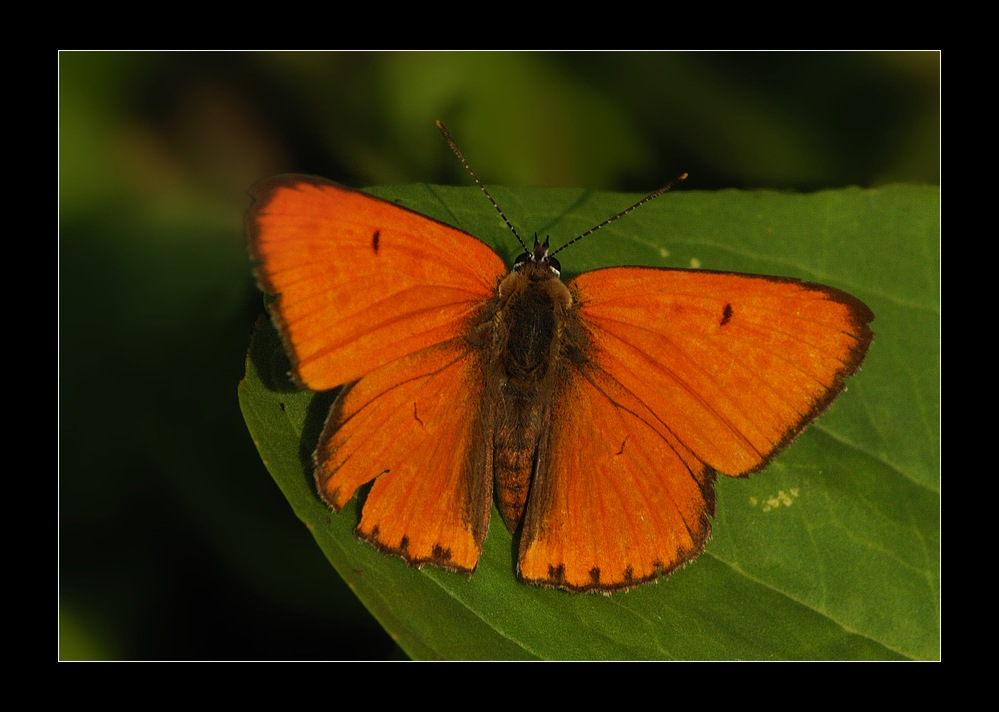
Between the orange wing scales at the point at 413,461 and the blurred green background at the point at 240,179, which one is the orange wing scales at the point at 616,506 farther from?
the blurred green background at the point at 240,179

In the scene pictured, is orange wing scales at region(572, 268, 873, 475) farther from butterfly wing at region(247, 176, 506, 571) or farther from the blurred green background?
the blurred green background

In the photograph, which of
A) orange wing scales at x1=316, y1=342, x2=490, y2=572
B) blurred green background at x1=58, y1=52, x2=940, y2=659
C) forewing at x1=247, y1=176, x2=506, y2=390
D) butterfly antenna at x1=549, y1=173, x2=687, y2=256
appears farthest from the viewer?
blurred green background at x1=58, y1=52, x2=940, y2=659

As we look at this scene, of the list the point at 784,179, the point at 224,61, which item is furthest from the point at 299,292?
the point at 784,179

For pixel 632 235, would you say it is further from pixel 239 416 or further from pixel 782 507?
pixel 239 416

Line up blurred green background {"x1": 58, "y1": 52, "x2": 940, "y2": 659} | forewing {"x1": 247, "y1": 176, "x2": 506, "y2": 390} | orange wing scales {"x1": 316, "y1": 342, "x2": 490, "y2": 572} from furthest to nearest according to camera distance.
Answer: blurred green background {"x1": 58, "y1": 52, "x2": 940, "y2": 659} < orange wing scales {"x1": 316, "y1": 342, "x2": 490, "y2": 572} < forewing {"x1": 247, "y1": 176, "x2": 506, "y2": 390}

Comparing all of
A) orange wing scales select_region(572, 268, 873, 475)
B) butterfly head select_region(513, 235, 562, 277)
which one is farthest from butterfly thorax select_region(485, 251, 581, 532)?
orange wing scales select_region(572, 268, 873, 475)

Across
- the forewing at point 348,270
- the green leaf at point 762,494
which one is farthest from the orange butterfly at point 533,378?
the green leaf at point 762,494

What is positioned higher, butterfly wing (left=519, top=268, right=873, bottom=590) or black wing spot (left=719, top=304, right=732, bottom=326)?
black wing spot (left=719, top=304, right=732, bottom=326)

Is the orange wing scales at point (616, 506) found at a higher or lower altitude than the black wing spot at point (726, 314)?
lower

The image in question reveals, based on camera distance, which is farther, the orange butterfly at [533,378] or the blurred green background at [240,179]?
the blurred green background at [240,179]
